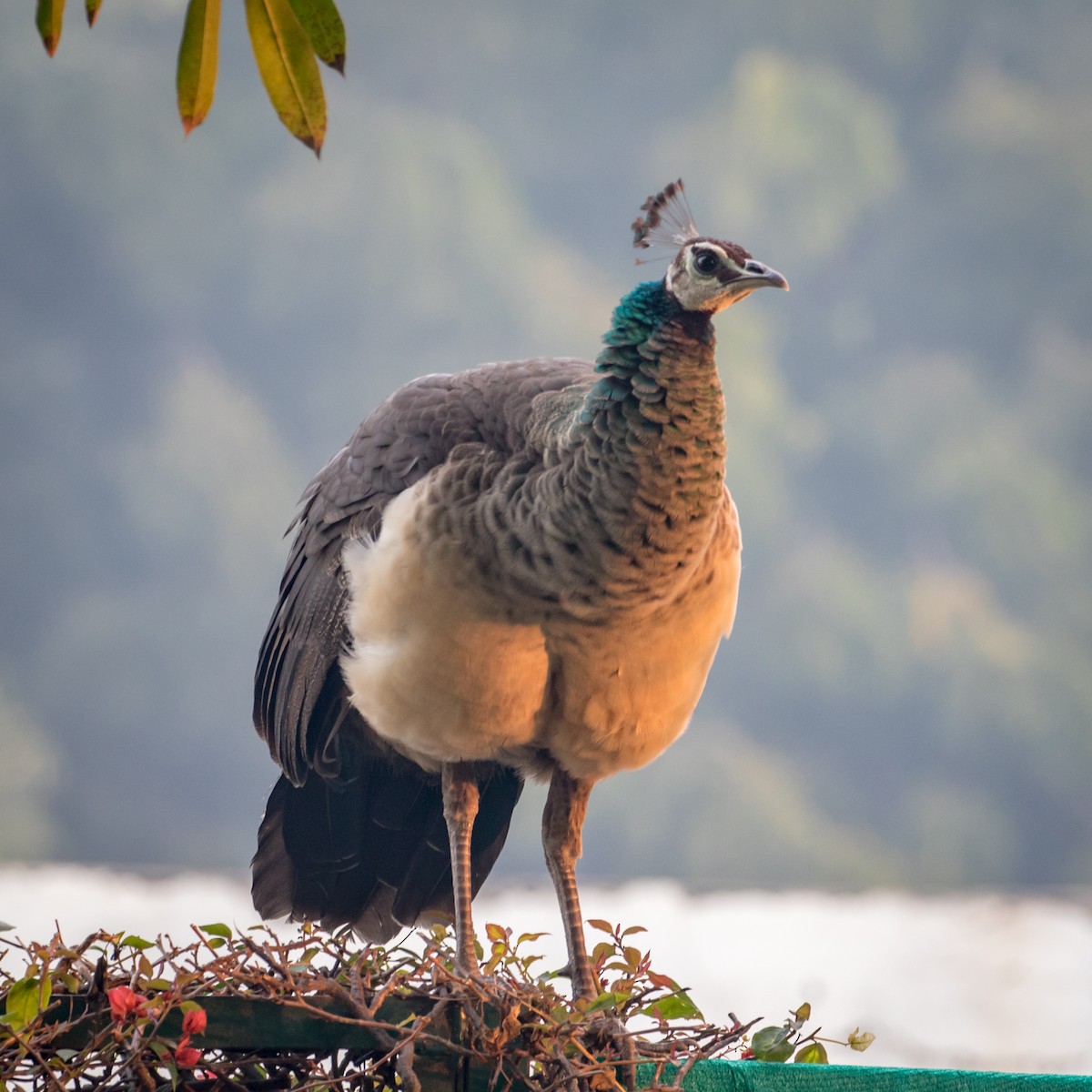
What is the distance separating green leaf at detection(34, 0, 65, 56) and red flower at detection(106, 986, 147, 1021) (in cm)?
73

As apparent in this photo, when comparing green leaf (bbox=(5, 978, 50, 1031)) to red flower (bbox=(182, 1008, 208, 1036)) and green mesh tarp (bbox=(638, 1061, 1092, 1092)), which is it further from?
green mesh tarp (bbox=(638, 1061, 1092, 1092))

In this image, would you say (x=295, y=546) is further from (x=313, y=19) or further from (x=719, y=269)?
(x=313, y=19)

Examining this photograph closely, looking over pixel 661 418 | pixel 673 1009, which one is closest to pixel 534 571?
pixel 661 418

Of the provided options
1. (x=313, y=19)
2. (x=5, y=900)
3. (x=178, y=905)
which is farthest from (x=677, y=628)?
(x=5, y=900)

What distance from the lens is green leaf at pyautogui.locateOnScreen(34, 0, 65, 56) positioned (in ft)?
3.37

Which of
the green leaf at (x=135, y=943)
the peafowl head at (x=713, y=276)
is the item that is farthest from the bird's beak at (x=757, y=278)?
the green leaf at (x=135, y=943)

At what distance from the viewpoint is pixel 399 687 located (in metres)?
1.81

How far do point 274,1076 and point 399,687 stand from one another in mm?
656

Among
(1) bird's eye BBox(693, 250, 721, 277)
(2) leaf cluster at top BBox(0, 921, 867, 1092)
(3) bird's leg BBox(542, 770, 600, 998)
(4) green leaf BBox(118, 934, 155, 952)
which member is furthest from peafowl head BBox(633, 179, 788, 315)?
(4) green leaf BBox(118, 934, 155, 952)

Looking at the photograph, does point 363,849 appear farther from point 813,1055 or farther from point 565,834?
point 813,1055

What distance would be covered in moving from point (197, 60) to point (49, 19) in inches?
4.5

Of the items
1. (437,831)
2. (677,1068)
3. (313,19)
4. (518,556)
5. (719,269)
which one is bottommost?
(677,1068)

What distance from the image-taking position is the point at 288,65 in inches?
43.4

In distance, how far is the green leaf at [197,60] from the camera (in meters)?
1.07
